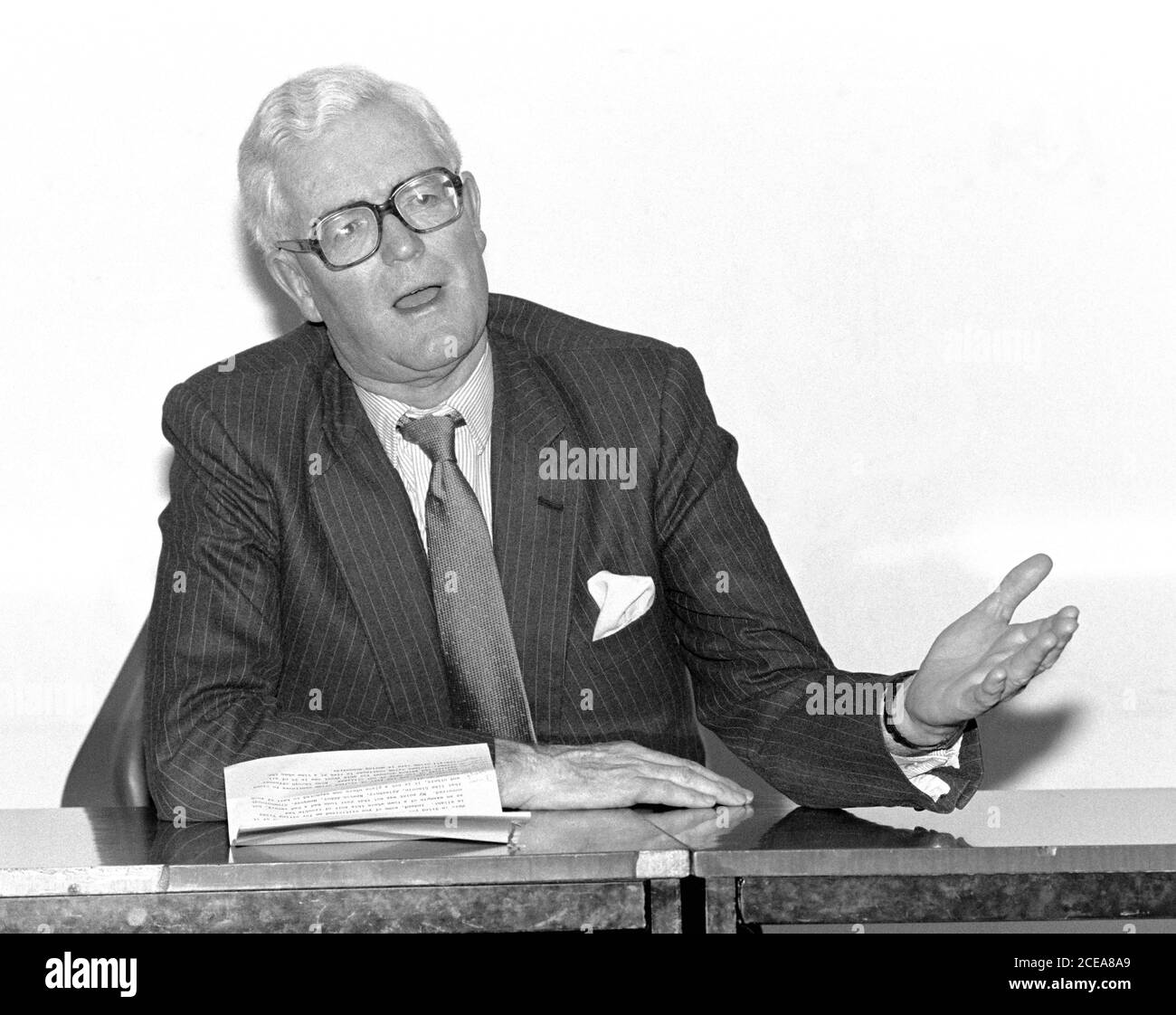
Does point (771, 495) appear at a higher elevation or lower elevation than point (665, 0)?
lower

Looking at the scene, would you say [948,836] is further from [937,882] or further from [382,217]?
[382,217]

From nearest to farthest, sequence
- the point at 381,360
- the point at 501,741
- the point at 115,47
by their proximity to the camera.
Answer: the point at 501,741 → the point at 381,360 → the point at 115,47

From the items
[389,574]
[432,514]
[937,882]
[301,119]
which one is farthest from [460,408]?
[937,882]

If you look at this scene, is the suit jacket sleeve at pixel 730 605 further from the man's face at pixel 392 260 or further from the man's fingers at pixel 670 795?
the man's face at pixel 392 260

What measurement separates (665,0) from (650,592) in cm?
148

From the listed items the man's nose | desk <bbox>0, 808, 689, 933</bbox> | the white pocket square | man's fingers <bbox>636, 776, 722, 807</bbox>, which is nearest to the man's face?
the man's nose

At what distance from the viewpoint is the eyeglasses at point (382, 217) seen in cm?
221

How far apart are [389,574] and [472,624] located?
5.5 inches

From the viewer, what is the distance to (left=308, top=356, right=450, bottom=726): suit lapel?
87.3 inches

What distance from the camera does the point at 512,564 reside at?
7.38 ft

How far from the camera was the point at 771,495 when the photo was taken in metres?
3.29
